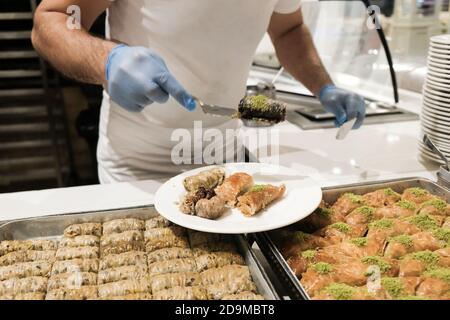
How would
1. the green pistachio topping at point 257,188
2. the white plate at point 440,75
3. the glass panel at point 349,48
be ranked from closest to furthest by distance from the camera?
the green pistachio topping at point 257,188
the white plate at point 440,75
the glass panel at point 349,48

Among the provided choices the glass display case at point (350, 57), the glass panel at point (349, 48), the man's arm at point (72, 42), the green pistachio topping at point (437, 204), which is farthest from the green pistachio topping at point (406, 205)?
the glass panel at point (349, 48)

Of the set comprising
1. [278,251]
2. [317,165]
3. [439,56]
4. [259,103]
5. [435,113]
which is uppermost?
[439,56]

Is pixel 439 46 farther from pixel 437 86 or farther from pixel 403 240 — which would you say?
pixel 403 240

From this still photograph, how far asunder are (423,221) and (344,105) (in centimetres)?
79

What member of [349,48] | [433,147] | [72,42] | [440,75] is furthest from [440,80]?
[349,48]

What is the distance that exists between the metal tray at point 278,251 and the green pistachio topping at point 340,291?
82 millimetres

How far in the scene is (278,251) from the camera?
1.21 m

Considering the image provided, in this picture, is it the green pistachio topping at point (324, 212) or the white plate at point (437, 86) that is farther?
the white plate at point (437, 86)

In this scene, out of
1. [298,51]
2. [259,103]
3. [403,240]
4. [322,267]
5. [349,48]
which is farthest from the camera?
[349,48]

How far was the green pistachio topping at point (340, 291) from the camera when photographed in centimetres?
107

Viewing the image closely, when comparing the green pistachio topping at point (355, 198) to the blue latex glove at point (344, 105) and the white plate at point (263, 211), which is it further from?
the blue latex glove at point (344, 105)

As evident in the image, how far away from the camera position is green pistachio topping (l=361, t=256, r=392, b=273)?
1.19 m

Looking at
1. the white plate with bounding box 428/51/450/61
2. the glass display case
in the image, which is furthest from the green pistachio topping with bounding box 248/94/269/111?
the glass display case

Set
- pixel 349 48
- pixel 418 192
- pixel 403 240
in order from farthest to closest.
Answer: pixel 349 48 < pixel 418 192 < pixel 403 240
